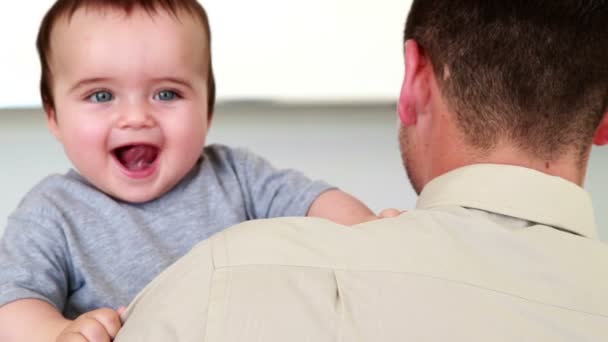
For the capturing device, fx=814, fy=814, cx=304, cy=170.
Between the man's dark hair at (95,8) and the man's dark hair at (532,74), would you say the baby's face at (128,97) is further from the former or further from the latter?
the man's dark hair at (532,74)

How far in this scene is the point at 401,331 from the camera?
743 millimetres

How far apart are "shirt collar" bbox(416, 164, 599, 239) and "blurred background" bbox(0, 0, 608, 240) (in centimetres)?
135

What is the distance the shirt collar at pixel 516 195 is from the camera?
0.87m

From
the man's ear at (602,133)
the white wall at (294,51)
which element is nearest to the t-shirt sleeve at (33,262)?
the man's ear at (602,133)

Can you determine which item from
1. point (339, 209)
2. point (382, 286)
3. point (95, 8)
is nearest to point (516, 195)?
point (382, 286)

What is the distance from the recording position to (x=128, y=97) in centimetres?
118

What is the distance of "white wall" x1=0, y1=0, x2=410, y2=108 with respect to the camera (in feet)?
7.16

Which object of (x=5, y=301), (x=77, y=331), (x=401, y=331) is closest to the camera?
(x=401, y=331)

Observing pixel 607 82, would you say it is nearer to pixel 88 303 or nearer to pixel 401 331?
pixel 401 331

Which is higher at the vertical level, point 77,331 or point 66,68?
point 66,68

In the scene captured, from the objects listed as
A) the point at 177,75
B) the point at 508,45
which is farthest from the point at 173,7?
the point at 508,45

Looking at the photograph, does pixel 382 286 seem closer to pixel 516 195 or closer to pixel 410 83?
pixel 516 195

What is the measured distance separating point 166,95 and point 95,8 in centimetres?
16

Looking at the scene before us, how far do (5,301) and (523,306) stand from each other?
0.63 meters
